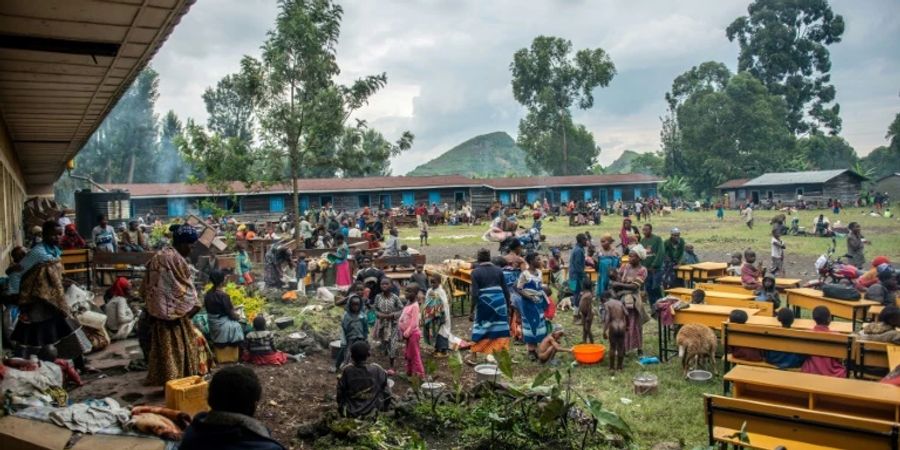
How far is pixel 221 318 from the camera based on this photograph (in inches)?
306

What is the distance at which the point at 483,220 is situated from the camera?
4034 centimetres

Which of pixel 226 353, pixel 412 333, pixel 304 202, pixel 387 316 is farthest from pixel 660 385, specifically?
pixel 304 202

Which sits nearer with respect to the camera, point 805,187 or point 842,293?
point 842,293

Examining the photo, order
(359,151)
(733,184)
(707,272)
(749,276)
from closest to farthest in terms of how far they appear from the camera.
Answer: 1. (749,276)
2. (707,272)
3. (359,151)
4. (733,184)

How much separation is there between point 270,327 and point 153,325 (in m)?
4.44

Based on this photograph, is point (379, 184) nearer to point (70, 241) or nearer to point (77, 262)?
point (70, 241)

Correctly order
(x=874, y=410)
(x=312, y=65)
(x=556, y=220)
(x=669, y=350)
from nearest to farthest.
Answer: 1. (x=874, y=410)
2. (x=669, y=350)
3. (x=312, y=65)
4. (x=556, y=220)

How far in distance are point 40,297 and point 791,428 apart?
714cm

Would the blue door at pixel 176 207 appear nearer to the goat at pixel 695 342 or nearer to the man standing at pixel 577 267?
the man standing at pixel 577 267

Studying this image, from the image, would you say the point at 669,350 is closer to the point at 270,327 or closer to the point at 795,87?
the point at 270,327

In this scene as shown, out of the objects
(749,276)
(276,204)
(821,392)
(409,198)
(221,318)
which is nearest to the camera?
(821,392)

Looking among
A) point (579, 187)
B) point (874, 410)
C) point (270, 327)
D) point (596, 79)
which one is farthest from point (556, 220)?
point (874, 410)

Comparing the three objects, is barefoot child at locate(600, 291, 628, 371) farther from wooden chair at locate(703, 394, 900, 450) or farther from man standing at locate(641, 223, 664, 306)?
wooden chair at locate(703, 394, 900, 450)

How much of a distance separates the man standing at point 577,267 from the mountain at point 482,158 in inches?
5489
